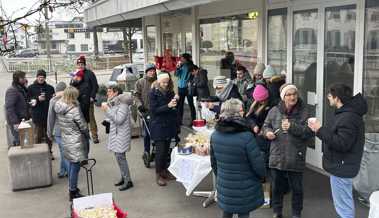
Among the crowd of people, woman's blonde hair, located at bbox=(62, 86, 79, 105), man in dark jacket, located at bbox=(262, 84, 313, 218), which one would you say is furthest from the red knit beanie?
woman's blonde hair, located at bbox=(62, 86, 79, 105)

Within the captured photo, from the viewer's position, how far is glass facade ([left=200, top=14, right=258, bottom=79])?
9117 millimetres

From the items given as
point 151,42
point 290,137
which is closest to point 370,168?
point 290,137

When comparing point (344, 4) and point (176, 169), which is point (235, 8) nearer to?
point (344, 4)

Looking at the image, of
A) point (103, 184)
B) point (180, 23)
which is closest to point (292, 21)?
point (103, 184)

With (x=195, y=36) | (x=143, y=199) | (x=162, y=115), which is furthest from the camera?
(x=195, y=36)

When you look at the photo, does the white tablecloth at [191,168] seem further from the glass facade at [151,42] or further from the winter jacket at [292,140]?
the glass facade at [151,42]

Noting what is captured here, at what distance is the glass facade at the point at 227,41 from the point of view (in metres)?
9.12

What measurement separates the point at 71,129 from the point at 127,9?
503 centimetres

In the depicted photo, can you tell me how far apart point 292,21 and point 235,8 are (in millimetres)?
2319

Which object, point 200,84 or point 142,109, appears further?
point 200,84

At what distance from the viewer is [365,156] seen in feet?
18.7

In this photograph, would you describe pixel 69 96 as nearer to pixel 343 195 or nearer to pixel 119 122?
pixel 119 122

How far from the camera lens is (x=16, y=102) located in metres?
7.94

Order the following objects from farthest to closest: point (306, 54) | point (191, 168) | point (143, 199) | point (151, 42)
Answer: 1. point (151, 42)
2. point (306, 54)
3. point (143, 199)
4. point (191, 168)
